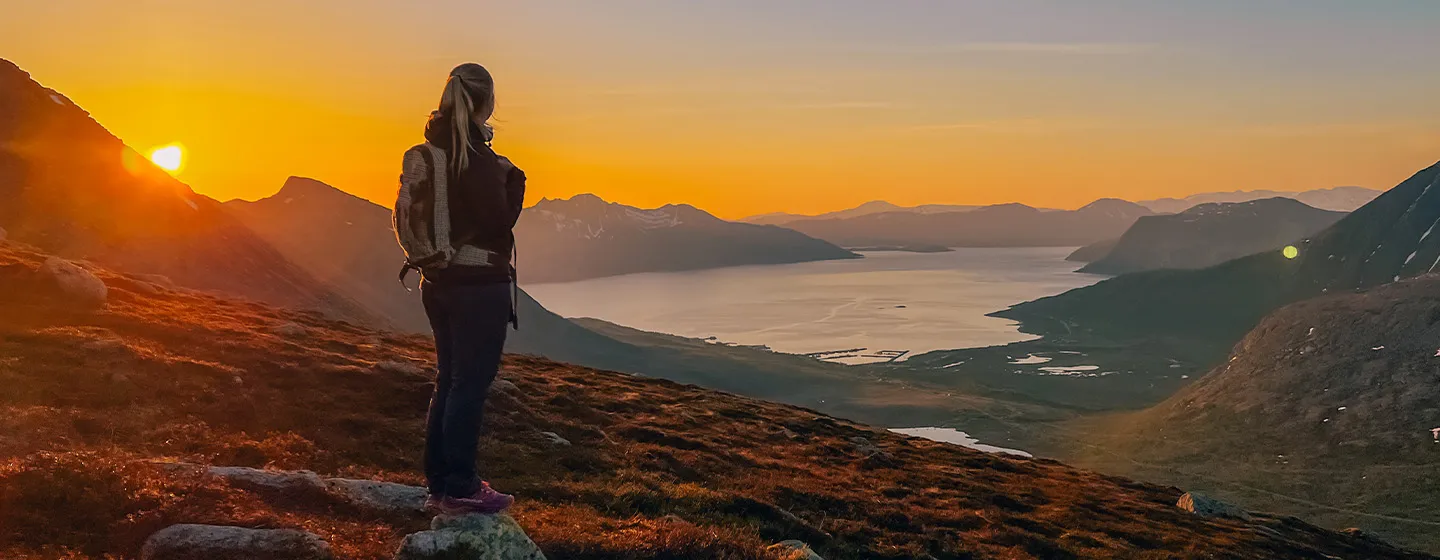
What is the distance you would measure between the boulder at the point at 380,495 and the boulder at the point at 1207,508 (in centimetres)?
4047

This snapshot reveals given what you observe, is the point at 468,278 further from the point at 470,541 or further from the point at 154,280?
the point at 154,280

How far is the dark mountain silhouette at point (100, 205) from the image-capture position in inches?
2874

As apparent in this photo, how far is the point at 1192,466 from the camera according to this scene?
14150 centimetres

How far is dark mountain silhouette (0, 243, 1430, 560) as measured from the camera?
9188 mm

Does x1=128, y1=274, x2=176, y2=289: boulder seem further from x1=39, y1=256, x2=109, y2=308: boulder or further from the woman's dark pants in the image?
the woman's dark pants

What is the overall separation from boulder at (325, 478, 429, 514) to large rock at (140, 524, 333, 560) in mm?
1593

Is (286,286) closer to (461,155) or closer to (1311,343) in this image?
(461,155)

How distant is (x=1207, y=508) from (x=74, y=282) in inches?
1931

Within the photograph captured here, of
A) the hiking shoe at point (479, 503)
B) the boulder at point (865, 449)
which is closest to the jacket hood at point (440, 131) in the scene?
the hiking shoe at point (479, 503)

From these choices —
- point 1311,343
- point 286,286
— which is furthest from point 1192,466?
point 286,286

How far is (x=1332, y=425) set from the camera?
150 m

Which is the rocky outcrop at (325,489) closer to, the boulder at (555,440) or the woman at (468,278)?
the woman at (468,278)

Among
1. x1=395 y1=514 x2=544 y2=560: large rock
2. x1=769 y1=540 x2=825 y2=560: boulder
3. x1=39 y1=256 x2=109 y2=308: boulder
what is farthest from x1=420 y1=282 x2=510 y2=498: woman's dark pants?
x1=39 y1=256 x2=109 y2=308: boulder

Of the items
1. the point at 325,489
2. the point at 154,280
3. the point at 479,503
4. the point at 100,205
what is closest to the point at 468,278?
the point at 479,503
